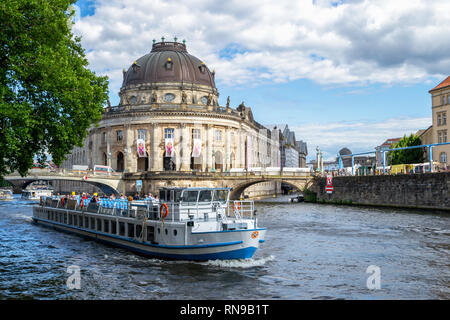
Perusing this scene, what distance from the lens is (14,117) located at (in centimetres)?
1978

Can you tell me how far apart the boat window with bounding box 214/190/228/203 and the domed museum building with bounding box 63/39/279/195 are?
177 feet

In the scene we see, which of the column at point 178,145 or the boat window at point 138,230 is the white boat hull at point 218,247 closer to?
the boat window at point 138,230

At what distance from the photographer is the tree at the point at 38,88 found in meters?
20.1

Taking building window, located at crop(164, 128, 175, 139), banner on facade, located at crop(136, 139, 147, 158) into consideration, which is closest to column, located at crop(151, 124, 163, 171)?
building window, located at crop(164, 128, 175, 139)

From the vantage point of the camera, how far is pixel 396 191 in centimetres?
5722

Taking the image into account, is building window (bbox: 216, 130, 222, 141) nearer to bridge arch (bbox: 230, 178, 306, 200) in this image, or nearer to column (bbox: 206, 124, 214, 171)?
column (bbox: 206, 124, 214, 171)

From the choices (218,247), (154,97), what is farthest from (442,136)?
(218,247)

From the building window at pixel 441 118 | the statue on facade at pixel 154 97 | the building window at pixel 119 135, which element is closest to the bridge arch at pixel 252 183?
the building window at pixel 441 118

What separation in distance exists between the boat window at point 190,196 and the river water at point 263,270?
346cm

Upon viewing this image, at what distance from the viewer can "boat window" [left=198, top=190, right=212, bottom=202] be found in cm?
2549

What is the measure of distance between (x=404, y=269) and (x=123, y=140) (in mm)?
76049

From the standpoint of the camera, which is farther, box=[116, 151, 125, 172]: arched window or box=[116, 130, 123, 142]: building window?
box=[116, 151, 125, 172]: arched window

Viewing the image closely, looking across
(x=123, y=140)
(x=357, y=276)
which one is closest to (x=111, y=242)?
(x=357, y=276)
